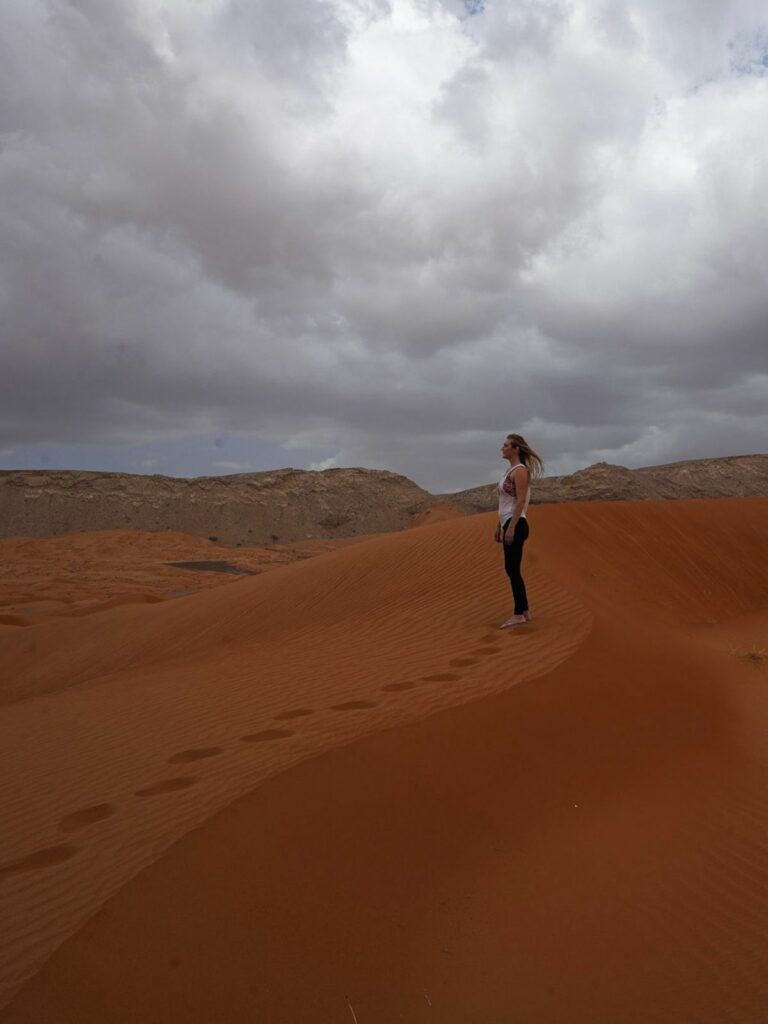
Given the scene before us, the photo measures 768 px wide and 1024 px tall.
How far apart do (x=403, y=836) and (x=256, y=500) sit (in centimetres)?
3894

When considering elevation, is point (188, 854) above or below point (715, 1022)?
above

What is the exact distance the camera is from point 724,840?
3209 millimetres

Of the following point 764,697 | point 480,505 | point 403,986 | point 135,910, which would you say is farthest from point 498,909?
point 480,505

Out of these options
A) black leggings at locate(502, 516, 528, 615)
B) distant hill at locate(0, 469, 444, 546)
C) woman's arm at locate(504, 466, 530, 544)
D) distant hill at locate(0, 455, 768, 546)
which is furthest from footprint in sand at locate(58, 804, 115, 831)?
distant hill at locate(0, 469, 444, 546)

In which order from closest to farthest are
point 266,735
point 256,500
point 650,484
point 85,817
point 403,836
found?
point 403,836 < point 85,817 < point 266,735 < point 650,484 < point 256,500

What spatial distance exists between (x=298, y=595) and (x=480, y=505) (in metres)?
31.0

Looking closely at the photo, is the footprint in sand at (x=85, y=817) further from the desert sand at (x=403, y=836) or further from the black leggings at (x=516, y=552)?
the black leggings at (x=516, y=552)

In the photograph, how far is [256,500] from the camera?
4112 centimetres

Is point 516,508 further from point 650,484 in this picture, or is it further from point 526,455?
point 650,484

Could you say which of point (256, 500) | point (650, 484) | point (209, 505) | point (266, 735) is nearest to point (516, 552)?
point (266, 735)

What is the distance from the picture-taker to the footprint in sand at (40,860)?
275 cm

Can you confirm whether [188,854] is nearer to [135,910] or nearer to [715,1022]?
[135,910]

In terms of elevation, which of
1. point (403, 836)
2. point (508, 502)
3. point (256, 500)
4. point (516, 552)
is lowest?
point (403, 836)

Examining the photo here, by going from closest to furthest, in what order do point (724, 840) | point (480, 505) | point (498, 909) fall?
1. point (498, 909)
2. point (724, 840)
3. point (480, 505)
